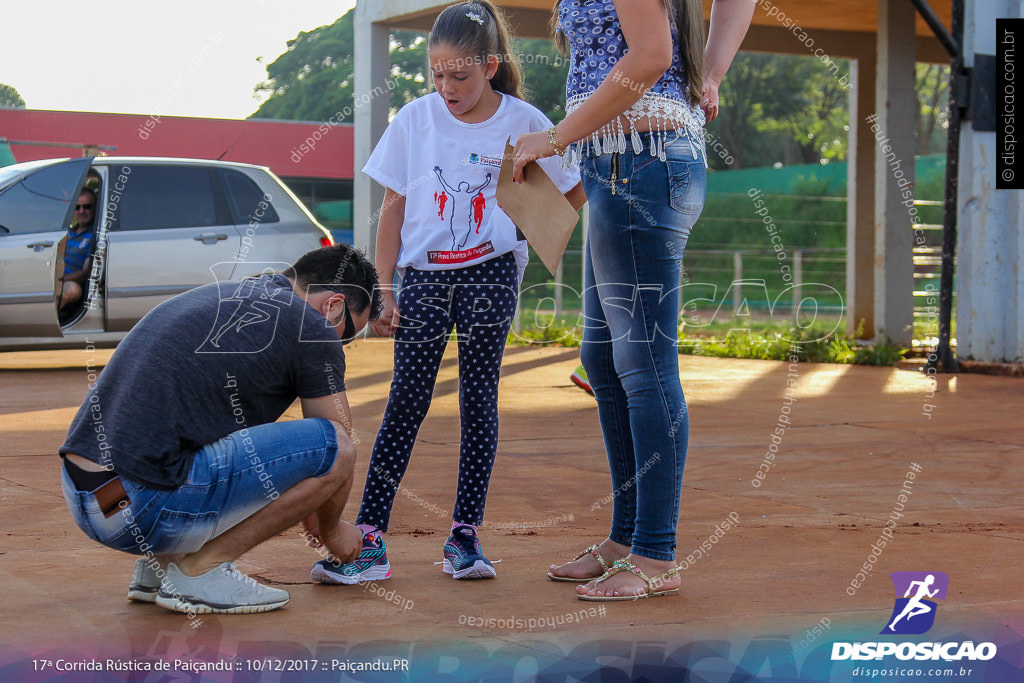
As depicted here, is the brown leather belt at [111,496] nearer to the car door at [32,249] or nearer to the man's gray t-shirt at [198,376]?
the man's gray t-shirt at [198,376]

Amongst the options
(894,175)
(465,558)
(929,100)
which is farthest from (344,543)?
(929,100)

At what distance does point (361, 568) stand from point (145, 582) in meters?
0.56

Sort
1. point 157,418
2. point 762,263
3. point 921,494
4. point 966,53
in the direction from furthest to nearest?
1. point 762,263
2. point 966,53
3. point 921,494
4. point 157,418

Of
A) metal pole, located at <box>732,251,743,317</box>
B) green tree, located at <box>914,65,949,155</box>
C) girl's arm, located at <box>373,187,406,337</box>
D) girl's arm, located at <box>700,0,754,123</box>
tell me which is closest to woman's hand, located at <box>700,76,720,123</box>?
girl's arm, located at <box>700,0,754,123</box>

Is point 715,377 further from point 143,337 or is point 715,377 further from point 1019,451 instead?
point 143,337

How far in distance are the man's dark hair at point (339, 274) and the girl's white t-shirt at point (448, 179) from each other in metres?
0.35

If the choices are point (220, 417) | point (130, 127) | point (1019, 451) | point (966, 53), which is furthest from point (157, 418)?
point (130, 127)

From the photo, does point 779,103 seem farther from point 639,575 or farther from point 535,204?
point 639,575

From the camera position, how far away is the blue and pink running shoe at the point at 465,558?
3.15 m

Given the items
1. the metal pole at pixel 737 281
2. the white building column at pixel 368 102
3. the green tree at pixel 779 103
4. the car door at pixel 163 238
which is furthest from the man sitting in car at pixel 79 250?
the green tree at pixel 779 103

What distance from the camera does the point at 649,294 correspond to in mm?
2945

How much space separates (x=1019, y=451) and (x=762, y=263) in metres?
23.8

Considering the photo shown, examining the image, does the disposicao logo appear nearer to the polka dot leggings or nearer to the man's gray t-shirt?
the polka dot leggings

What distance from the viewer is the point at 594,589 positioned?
2.93 metres
